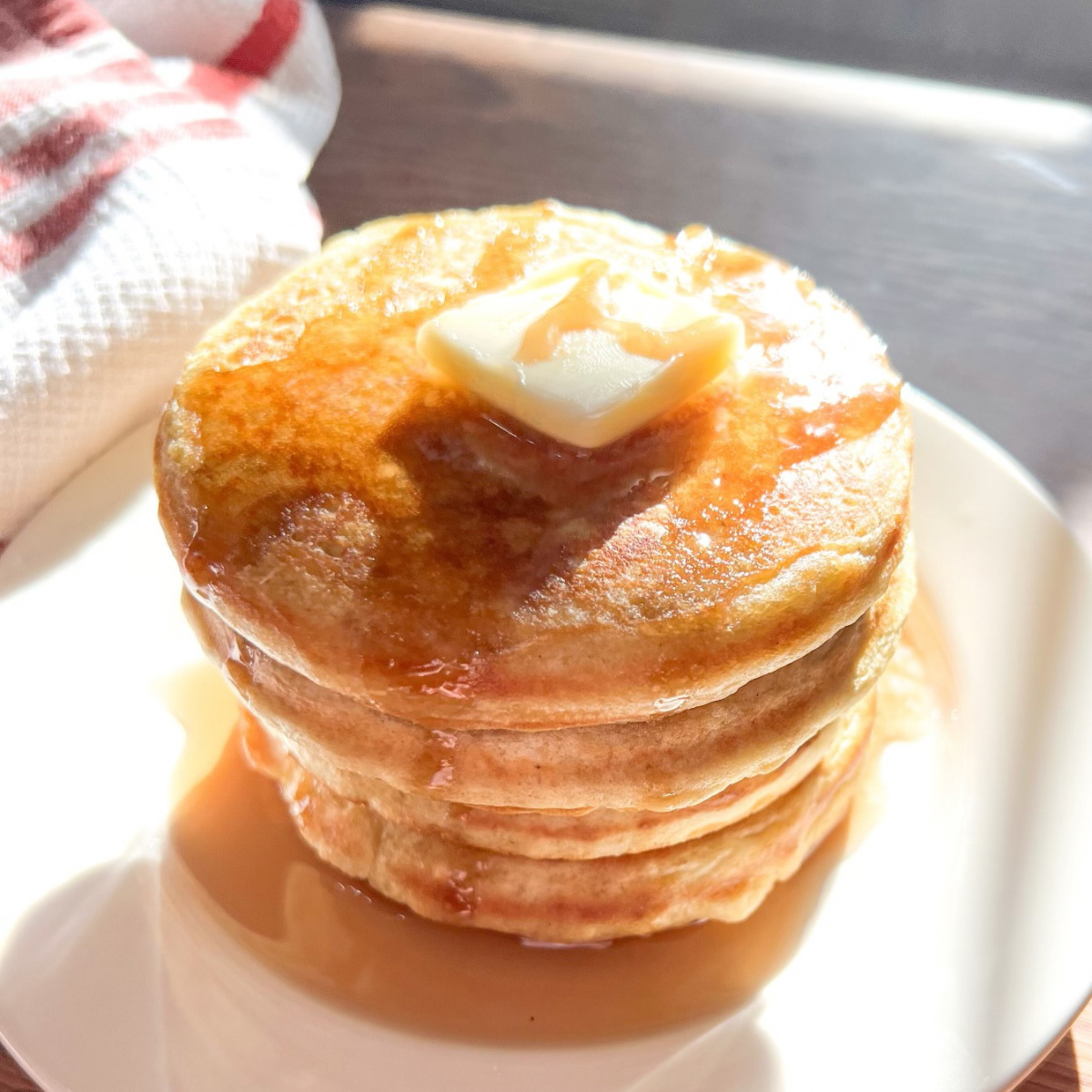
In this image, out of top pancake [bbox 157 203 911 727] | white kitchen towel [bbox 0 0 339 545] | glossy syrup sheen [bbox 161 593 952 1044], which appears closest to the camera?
top pancake [bbox 157 203 911 727]

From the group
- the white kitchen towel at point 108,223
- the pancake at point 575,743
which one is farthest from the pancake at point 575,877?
the white kitchen towel at point 108,223

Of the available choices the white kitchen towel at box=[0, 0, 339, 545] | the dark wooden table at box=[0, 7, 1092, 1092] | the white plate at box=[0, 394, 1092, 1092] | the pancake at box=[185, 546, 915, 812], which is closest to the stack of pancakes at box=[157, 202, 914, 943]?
the pancake at box=[185, 546, 915, 812]

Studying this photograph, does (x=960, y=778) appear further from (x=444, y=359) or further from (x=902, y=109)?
(x=902, y=109)

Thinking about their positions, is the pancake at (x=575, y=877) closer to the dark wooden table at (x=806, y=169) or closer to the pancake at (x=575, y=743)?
the pancake at (x=575, y=743)

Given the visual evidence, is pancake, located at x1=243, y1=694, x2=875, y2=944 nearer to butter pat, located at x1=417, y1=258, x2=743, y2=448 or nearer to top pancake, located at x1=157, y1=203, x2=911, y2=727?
top pancake, located at x1=157, y1=203, x2=911, y2=727

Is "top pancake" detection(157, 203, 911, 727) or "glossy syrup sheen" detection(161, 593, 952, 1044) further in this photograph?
"glossy syrup sheen" detection(161, 593, 952, 1044)
